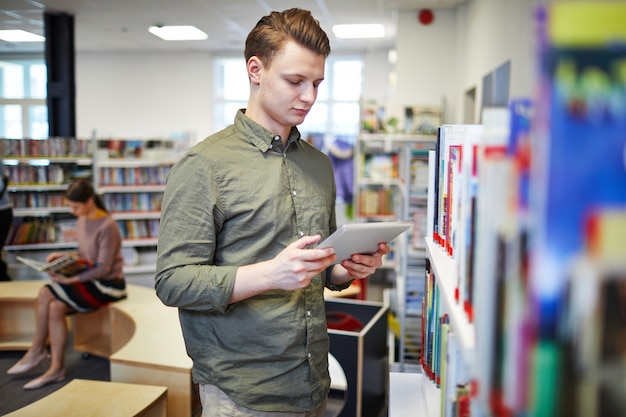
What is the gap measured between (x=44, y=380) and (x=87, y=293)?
58cm

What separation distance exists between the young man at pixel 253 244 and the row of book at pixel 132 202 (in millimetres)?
5789

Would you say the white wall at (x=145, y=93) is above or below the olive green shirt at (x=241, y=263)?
above

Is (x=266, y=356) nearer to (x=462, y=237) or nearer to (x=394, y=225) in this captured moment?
(x=394, y=225)

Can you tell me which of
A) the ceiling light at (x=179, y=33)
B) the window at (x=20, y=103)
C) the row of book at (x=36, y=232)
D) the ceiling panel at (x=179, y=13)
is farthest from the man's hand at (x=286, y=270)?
the window at (x=20, y=103)

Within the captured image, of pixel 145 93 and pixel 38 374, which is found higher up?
pixel 145 93

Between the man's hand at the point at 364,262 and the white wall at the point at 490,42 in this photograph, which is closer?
the man's hand at the point at 364,262

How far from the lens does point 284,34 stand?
4.25 ft

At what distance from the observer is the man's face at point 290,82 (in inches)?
50.9

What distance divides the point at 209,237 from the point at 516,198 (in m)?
0.81

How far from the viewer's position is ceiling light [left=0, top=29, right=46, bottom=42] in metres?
4.66

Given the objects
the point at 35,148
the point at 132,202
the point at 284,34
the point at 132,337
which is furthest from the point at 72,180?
the point at 284,34

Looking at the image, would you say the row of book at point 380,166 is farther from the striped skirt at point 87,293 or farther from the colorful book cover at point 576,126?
the colorful book cover at point 576,126

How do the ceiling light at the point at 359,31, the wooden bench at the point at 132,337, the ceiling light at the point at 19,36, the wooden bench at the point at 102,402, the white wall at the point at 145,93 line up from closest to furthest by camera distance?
the wooden bench at the point at 102,402 < the wooden bench at the point at 132,337 < the ceiling light at the point at 19,36 < the ceiling light at the point at 359,31 < the white wall at the point at 145,93

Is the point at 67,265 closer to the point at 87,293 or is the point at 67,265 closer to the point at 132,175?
the point at 87,293
